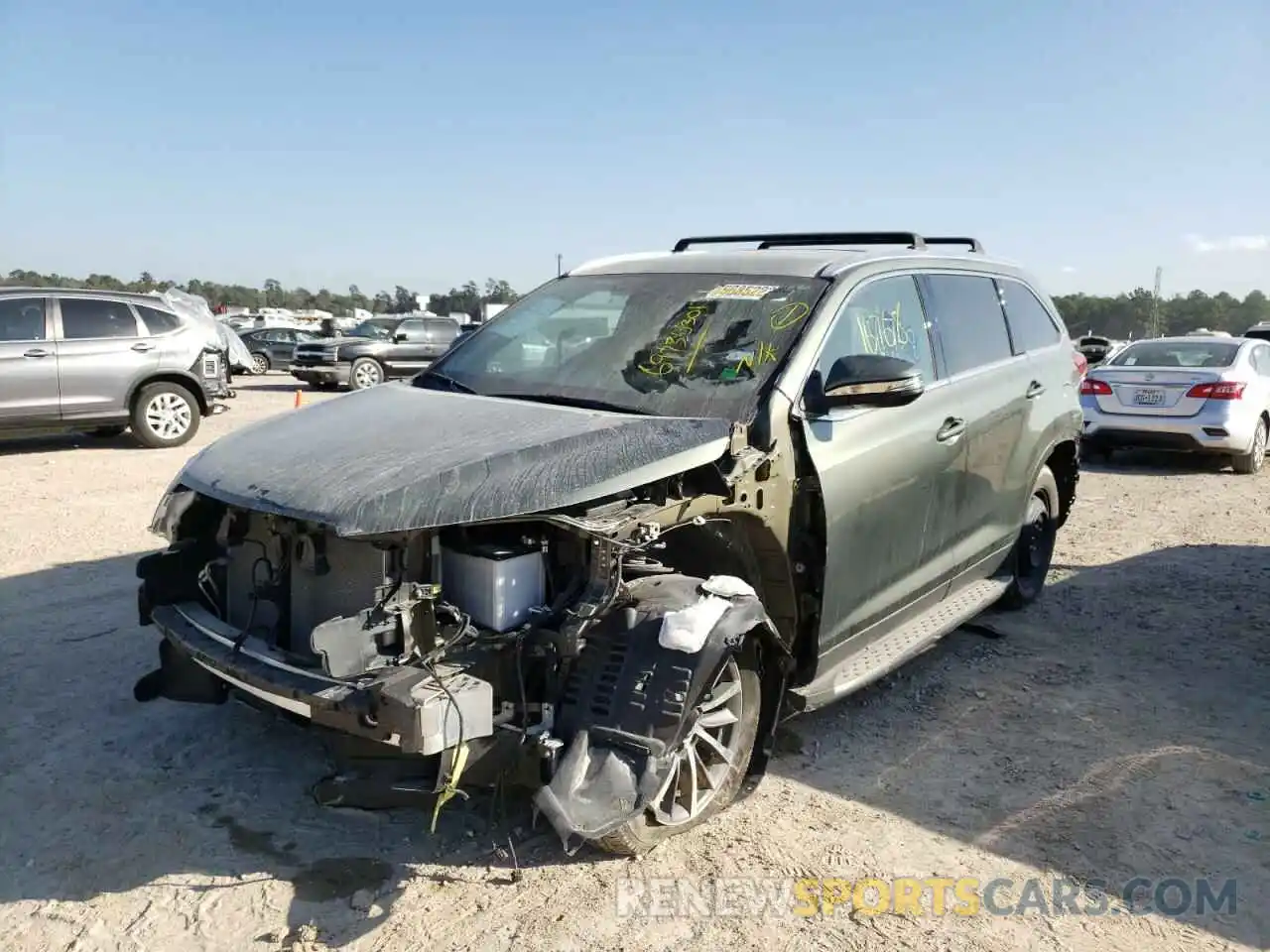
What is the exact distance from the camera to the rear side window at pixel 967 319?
4551mm

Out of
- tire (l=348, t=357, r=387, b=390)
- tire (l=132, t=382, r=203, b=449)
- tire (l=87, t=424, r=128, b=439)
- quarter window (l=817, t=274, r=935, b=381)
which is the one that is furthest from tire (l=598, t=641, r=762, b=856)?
tire (l=348, t=357, r=387, b=390)

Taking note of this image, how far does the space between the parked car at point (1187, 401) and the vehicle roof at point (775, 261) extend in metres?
6.81

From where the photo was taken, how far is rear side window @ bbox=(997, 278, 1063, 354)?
530 centimetres

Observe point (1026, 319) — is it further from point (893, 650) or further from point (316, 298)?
point (316, 298)

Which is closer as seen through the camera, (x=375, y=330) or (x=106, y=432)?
(x=106, y=432)

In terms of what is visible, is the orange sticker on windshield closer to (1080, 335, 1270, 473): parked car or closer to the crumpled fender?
the crumpled fender

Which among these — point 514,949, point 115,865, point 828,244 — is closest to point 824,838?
point 514,949

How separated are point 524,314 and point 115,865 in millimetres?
2814

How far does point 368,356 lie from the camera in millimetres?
21188

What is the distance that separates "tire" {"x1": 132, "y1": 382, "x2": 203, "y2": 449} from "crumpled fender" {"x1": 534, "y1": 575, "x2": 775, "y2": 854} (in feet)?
32.3

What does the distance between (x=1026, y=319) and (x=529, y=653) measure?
3.87 metres

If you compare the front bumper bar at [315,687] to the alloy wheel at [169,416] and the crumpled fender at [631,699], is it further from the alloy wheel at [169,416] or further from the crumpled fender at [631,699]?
the alloy wheel at [169,416]

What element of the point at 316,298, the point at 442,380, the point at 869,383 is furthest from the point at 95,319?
the point at 316,298

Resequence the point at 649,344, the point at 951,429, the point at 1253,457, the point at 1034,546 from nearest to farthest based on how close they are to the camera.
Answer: the point at 649,344, the point at 951,429, the point at 1034,546, the point at 1253,457
